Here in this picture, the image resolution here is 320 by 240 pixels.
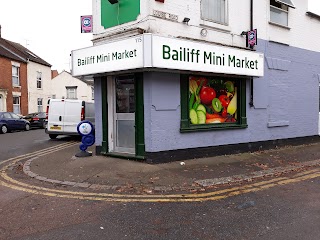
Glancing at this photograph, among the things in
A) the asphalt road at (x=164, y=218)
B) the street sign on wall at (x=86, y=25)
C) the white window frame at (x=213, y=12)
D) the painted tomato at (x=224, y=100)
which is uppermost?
the white window frame at (x=213, y=12)

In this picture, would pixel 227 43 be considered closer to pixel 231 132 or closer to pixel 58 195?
pixel 231 132

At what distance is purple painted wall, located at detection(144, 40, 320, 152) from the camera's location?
7.83m

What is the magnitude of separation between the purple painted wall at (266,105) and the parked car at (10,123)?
1552 centimetres

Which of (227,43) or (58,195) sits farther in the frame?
(227,43)

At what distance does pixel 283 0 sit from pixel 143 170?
813 cm

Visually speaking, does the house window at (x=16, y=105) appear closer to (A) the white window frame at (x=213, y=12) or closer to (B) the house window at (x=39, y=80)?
(B) the house window at (x=39, y=80)

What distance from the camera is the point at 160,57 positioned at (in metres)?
7.20

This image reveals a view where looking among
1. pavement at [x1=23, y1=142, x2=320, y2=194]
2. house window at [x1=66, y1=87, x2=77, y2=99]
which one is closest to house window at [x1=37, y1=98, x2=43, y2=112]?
house window at [x1=66, y1=87, x2=77, y2=99]

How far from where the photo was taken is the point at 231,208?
191 inches

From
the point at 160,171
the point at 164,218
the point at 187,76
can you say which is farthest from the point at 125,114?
the point at 164,218

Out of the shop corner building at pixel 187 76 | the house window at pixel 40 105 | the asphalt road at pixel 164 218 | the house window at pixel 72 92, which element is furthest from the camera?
the house window at pixel 72 92

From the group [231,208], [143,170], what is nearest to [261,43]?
[143,170]

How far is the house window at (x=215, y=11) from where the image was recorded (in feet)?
29.1

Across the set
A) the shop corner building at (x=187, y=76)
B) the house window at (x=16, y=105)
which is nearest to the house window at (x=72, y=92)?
the house window at (x=16, y=105)
